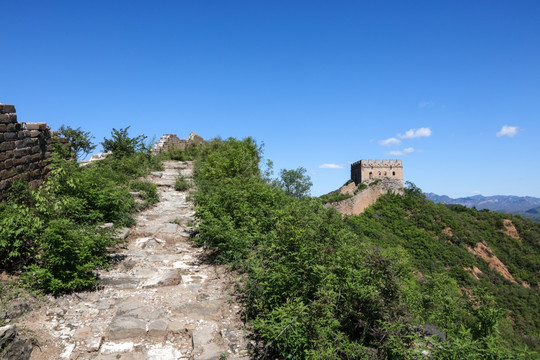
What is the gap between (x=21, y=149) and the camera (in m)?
5.63

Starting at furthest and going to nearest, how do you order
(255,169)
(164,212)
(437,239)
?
(437,239) → (255,169) → (164,212)

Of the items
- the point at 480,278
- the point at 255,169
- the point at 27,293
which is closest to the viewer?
the point at 27,293

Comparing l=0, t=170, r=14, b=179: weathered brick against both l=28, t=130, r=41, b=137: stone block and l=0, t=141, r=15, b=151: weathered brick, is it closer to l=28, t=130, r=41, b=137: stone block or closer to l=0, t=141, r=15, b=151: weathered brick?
l=0, t=141, r=15, b=151: weathered brick

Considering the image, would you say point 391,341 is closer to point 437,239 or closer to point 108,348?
point 108,348

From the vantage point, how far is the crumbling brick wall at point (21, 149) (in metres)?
5.17

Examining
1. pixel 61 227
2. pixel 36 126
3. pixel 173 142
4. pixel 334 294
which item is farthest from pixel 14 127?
pixel 173 142

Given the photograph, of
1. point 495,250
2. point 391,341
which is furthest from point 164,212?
point 495,250

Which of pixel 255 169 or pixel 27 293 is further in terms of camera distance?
Result: pixel 255 169

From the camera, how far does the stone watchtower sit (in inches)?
1591

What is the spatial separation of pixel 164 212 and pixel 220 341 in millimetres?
4755

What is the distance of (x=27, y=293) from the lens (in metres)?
3.81

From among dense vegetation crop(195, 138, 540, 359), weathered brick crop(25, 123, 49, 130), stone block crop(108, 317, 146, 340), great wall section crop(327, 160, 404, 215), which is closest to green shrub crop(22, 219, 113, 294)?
stone block crop(108, 317, 146, 340)

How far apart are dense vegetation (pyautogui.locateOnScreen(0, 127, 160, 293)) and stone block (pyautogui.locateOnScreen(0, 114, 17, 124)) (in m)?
0.89

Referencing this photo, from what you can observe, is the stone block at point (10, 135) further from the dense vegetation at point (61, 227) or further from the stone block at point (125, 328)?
the stone block at point (125, 328)
